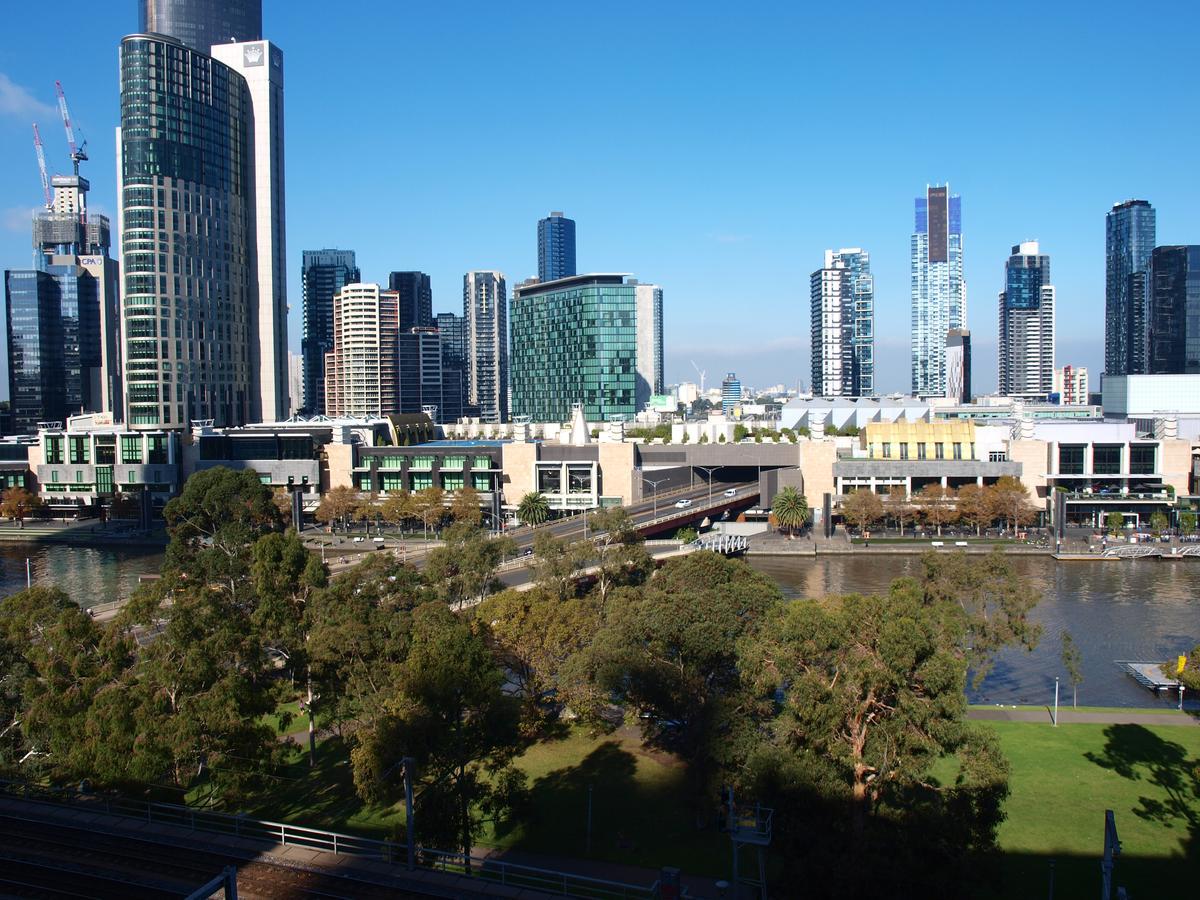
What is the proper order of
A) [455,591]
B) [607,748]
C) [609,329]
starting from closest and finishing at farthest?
[607,748] → [455,591] → [609,329]

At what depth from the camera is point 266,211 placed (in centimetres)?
8956

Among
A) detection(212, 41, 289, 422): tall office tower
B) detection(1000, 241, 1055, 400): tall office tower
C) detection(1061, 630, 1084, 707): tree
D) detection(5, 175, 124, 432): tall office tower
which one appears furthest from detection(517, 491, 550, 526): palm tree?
detection(1000, 241, 1055, 400): tall office tower

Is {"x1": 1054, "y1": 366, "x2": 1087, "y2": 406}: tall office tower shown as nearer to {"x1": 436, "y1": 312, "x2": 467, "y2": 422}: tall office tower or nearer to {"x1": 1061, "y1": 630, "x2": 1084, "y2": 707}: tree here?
{"x1": 436, "y1": 312, "x2": 467, "y2": 422}: tall office tower

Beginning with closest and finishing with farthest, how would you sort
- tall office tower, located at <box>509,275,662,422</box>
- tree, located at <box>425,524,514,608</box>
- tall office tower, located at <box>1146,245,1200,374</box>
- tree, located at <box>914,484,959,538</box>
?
1. tree, located at <box>425,524,514,608</box>
2. tree, located at <box>914,484,959,538</box>
3. tall office tower, located at <box>509,275,662,422</box>
4. tall office tower, located at <box>1146,245,1200,374</box>

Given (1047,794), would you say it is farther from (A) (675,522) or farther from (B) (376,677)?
(A) (675,522)

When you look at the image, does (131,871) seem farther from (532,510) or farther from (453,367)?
(453,367)

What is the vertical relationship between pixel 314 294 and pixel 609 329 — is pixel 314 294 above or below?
above

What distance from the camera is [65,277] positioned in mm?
103438

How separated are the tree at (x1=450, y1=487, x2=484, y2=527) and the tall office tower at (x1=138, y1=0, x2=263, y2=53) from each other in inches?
2955

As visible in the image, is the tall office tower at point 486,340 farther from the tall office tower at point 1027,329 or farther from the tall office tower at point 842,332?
the tall office tower at point 1027,329

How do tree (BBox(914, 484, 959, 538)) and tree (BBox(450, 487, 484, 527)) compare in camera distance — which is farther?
tree (BBox(450, 487, 484, 527))

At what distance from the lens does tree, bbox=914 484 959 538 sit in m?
50.6

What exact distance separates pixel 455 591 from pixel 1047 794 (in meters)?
16.1

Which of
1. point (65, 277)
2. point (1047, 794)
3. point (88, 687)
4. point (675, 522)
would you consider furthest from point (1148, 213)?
point (88, 687)
